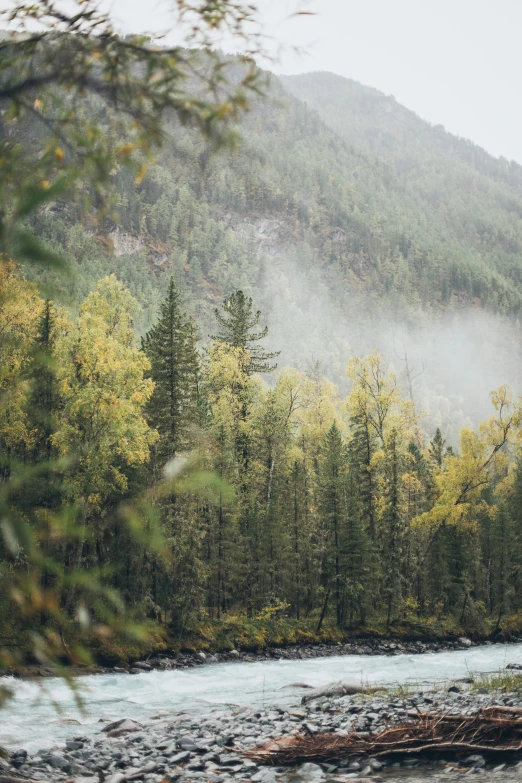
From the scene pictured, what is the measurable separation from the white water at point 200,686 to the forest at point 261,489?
443 cm

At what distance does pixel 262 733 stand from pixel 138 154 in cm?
1032

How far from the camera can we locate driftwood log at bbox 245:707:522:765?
761 centimetres

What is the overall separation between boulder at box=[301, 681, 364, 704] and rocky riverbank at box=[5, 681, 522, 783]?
0.09 ft

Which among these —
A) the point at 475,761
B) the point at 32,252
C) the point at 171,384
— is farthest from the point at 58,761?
the point at 171,384

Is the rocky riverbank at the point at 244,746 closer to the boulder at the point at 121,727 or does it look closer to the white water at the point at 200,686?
the boulder at the point at 121,727

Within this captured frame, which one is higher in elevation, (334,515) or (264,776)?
(334,515)

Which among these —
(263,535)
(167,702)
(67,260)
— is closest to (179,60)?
(67,260)

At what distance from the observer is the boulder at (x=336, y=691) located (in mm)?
14164

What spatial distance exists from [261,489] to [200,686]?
55.3ft

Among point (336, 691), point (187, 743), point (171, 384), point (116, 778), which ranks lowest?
point (336, 691)

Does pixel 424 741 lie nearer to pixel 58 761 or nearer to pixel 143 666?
pixel 58 761

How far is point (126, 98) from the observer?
2.67 metres

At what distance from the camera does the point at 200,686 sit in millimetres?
18172

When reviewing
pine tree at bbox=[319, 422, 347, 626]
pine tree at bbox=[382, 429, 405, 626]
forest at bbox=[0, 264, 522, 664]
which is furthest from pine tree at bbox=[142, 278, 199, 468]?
A: pine tree at bbox=[382, 429, 405, 626]
